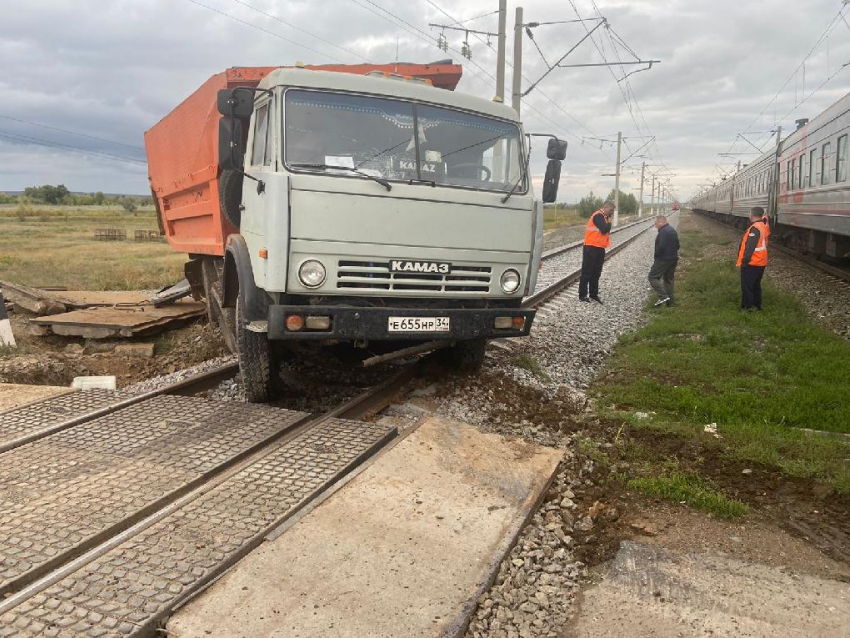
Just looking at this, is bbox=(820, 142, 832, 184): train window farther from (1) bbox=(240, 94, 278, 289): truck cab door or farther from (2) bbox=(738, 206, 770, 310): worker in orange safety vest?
(1) bbox=(240, 94, 278, 289): truck cab door

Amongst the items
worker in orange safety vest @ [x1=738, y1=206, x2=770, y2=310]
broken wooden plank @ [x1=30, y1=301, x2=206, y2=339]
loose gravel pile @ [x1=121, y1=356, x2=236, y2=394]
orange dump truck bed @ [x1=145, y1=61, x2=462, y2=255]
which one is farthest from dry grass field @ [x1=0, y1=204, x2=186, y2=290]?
worker in orange safety vest @ [x1=738, y1=206, x2=770, y2=310]

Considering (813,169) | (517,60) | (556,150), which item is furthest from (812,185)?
(556,150)

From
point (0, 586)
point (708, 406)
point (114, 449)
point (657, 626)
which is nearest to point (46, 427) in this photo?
point (114, 449)

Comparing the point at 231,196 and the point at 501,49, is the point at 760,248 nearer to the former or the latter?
the point at 231,196

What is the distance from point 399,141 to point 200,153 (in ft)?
8.99

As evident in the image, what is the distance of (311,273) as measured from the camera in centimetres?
477

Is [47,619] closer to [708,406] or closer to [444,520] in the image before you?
[444,520]

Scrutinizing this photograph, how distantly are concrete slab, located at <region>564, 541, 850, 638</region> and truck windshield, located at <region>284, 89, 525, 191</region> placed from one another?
10.4 ft

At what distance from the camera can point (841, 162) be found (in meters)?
12.3

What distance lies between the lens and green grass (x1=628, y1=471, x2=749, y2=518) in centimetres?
398

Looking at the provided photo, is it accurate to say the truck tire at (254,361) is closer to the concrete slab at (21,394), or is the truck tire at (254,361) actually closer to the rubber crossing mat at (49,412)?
the rubber crossing mat at (49,412)

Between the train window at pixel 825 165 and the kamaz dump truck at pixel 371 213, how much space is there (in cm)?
1021

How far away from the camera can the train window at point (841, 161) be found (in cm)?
1205

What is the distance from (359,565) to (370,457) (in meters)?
1.28
